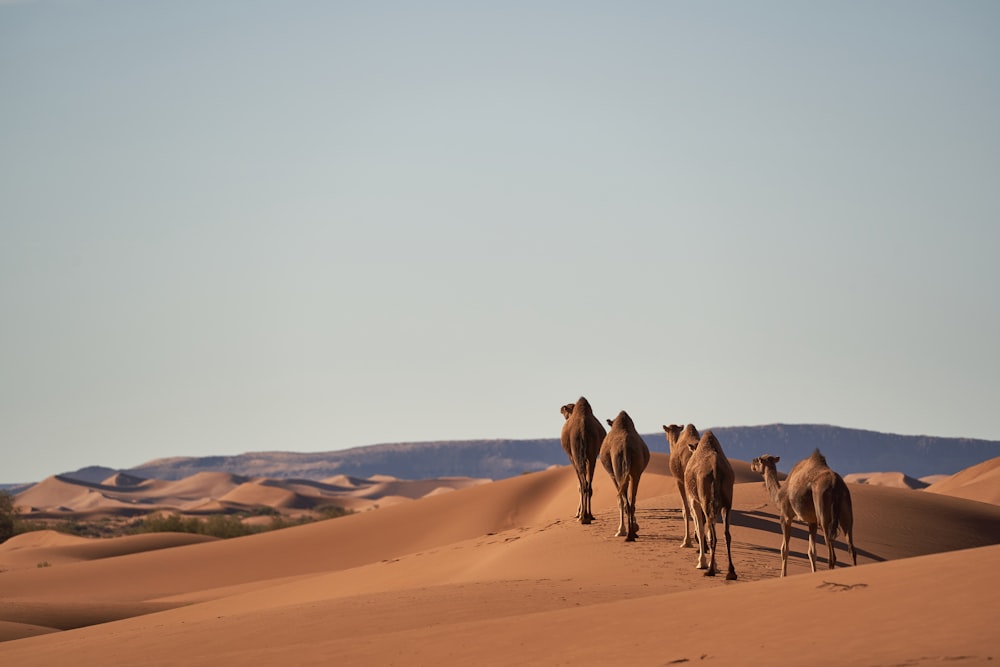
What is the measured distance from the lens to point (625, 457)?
71.9 ft

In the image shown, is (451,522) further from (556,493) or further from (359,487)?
(359,487)

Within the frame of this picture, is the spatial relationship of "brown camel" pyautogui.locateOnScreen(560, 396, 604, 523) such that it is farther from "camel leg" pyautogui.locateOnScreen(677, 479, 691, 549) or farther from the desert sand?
"camel leg" pyautogui.locateOnScreen(677, 479, 691, 549)

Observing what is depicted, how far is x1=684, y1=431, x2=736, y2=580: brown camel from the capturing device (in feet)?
61.6

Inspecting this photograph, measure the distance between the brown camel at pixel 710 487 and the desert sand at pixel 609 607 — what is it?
721 millimetres

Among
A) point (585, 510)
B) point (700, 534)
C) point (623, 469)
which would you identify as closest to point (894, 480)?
point (585, 510)

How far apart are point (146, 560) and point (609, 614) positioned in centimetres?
3840

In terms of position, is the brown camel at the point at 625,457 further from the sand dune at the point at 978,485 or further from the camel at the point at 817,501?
the sand dune at the point at 978,485

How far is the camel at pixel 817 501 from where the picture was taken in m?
17.5

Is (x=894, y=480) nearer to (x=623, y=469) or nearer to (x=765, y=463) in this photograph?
(x=623, y=469)

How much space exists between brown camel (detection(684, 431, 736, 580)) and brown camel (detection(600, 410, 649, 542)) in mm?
2138

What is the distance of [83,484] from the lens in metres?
159

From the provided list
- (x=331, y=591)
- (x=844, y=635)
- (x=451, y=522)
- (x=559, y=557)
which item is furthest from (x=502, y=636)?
(x=451, y=522)

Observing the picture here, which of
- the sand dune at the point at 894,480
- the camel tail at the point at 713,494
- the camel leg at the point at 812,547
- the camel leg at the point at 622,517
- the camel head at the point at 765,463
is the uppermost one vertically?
the camel head at the point at 765,463

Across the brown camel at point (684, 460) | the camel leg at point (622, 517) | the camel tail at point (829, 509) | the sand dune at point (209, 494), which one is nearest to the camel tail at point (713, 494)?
the camel tail at point (829, 509)
